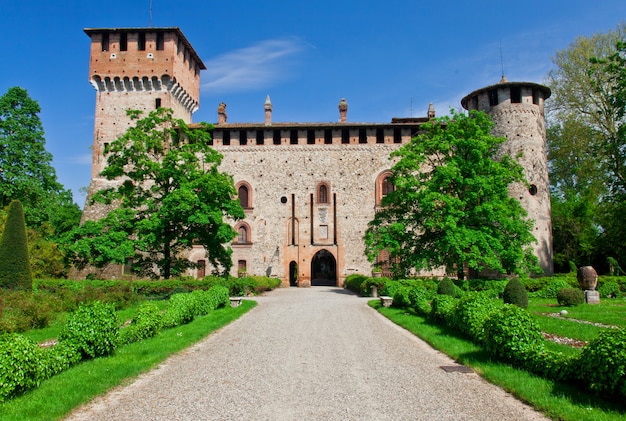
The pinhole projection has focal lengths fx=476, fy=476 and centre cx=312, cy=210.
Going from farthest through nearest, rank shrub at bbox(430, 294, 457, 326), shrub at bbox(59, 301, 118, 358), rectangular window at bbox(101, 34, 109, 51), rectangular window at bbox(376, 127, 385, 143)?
1. rectangular window at bbox(376, 127, 385, 143)
2. rectangular window at bbox(101, 34, 109, 51)
3. shrub at bbox(430, 294, 457, 326)
4. shrub at bbox(59, 301, 118, 358)

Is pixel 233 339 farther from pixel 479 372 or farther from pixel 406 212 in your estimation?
pixel 406 212

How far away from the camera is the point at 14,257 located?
20219 millimetres

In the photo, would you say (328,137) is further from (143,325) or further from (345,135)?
(143,325)

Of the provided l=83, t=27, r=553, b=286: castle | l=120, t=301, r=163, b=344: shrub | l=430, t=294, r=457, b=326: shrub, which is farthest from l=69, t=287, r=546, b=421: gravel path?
l=83, t=27, r=553, b=286: castle

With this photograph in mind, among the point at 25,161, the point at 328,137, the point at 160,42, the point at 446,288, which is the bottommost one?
the point at 446,288

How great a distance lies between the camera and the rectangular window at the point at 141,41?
34875 mm

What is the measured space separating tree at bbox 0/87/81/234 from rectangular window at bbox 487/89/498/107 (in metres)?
31.3

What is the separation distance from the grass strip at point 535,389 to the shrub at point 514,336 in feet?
0.73

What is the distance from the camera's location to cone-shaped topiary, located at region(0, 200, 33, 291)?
65.3ft

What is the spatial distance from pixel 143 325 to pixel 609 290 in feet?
73.1

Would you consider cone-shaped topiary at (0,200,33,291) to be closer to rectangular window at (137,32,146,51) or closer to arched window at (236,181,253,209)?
arched window at (236,181,253,209)

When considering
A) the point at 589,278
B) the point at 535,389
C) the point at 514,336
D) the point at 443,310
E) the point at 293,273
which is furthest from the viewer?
the point at 293,273

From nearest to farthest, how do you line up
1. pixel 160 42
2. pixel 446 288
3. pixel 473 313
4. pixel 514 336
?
pixel 514 336 < pixel 473 313 < pixel 446 288 < pixel 160 42

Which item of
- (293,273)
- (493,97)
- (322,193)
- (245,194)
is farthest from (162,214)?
(493,97)
